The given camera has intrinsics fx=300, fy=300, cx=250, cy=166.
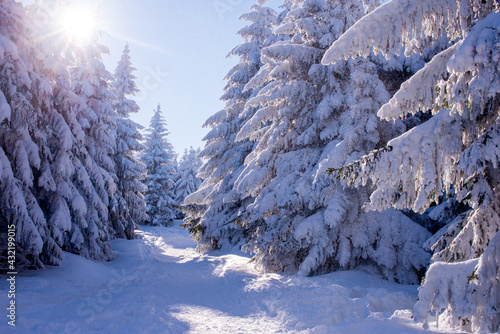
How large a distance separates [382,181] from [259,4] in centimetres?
2011

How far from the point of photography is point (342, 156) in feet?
27.5

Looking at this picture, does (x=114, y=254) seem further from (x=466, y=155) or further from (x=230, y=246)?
(x=466, y=155)

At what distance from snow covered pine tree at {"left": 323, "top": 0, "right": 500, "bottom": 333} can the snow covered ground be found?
3.47ft

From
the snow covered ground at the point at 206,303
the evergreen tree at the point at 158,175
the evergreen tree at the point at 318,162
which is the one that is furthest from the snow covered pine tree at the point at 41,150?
the evergreen tree at the point at 158,175

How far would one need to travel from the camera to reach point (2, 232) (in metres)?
→ 7.95

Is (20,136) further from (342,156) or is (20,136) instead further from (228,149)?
(228,149)

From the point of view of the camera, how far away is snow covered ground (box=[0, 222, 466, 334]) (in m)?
5.29

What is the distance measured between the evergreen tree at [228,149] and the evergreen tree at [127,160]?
4653mm

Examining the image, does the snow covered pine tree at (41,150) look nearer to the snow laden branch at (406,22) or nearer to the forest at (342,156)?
the forest at (342,156)

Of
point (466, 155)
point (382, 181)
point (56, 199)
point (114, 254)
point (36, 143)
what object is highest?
point (36, 143)

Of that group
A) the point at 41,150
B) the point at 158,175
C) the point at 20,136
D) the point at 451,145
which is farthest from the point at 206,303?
the point at 158,175

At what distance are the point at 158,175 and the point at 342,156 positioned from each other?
29.0 meters

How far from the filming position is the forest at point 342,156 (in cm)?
326

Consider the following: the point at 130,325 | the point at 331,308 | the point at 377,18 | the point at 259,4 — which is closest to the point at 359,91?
the point at 377,18
